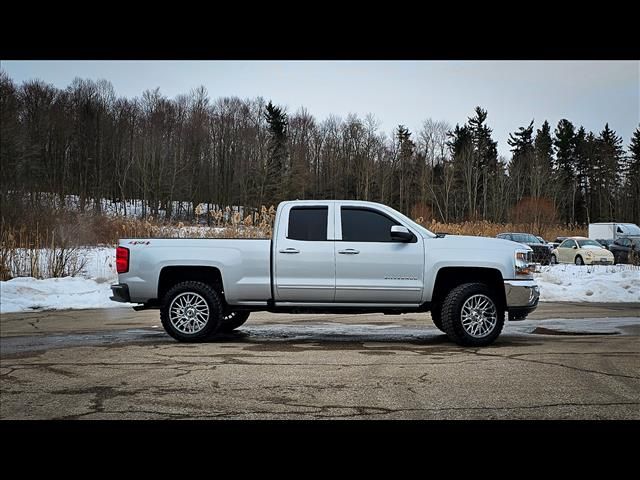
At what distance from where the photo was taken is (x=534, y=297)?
668 cm

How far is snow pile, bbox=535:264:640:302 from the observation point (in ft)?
40.7

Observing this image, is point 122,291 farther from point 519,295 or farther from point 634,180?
point 634,180

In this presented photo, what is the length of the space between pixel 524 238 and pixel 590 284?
2.71 m

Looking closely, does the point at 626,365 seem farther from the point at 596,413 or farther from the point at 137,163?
the point at 137,163

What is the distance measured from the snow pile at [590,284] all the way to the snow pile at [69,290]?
9.10m

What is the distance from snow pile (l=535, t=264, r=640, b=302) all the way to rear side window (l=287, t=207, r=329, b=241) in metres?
7.20

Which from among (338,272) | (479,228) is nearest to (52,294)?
(338,272)

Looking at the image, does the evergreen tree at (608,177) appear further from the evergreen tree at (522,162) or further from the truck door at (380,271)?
the truck door at (380,271)

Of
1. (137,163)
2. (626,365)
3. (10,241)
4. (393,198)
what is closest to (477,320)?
(626,365)

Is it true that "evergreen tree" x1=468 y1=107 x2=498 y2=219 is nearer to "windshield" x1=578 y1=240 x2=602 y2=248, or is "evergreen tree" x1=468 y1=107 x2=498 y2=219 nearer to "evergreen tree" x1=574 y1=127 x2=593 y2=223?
"evergreen tree" x1=574 y1=127 x2=593 y2=223

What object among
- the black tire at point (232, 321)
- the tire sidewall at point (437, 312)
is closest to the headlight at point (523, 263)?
the tire sidewall at point (437, 312)

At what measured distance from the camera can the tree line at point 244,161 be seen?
397 inches

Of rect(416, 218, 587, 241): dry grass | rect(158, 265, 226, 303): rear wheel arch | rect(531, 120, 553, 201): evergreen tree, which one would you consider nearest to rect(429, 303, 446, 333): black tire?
rect(416, 218, 587, 241): dry grass

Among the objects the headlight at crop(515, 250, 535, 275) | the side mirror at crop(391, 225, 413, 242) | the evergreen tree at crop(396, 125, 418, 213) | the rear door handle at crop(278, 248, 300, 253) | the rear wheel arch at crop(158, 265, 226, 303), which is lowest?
the rear wheel arch at crop(158, 265, 226, 303)
